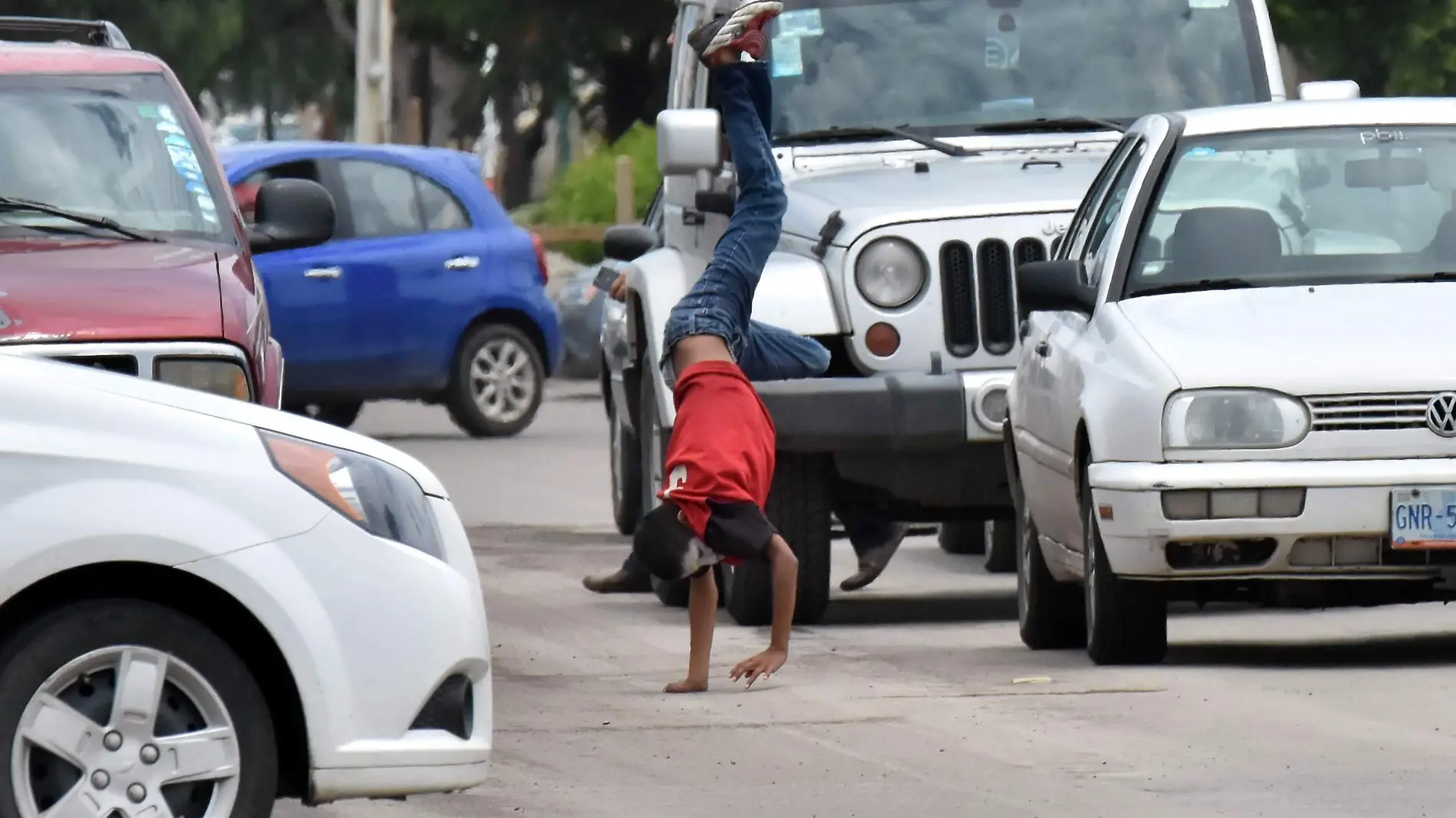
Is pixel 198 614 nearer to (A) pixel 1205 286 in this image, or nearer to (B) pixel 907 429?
(A) pixel 1205 286

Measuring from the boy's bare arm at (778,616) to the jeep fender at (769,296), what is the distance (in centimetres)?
146

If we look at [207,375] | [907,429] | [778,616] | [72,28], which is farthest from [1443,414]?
[72,28]

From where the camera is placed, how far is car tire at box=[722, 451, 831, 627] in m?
11.4

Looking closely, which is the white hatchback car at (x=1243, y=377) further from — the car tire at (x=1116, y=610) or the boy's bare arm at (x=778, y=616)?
the boy's bare arm at (x=778, y=616)

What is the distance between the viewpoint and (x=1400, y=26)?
3322 cm

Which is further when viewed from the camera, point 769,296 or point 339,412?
point 339,412

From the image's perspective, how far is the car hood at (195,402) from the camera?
20.8 ft

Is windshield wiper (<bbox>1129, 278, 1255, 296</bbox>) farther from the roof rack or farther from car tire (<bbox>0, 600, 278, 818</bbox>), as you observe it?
car tire (<bbox>0, 600, 278, 818</bbox>)

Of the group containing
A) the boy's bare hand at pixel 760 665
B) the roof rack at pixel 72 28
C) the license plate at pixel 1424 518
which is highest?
the roof rack at pixel 72 28

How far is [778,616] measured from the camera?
→ 381 inches

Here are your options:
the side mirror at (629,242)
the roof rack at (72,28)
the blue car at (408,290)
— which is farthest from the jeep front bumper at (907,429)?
the blue car at (408,290)

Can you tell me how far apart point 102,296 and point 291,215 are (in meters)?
1.90

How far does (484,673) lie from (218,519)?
2.19 feet

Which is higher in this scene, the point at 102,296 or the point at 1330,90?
the point at 1330,90
